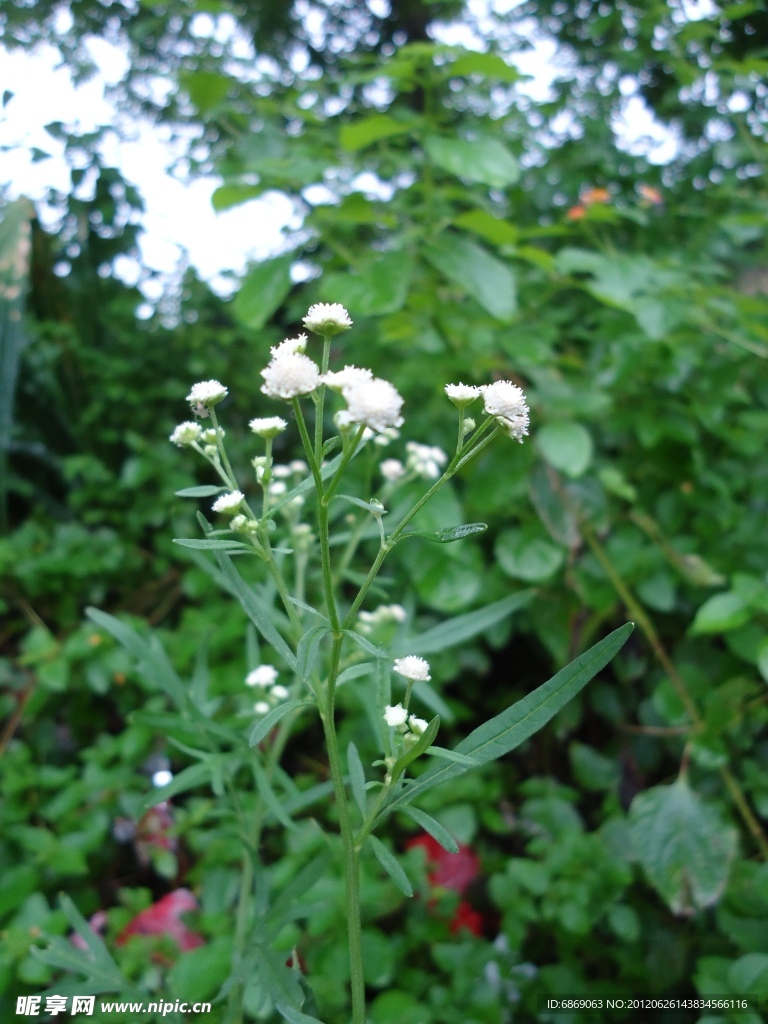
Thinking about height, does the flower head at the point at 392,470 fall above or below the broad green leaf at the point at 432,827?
below

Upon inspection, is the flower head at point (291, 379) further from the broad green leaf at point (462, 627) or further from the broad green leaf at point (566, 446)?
the broad green leaf at point (566, 446)

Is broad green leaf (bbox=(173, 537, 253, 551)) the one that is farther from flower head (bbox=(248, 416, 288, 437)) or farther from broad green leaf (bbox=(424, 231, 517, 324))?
broad green leaf (bbox=(424, 231, 517, 324))

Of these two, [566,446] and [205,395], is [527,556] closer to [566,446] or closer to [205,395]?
[566,446]

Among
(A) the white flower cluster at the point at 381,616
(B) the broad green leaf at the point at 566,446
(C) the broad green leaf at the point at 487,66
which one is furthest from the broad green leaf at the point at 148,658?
(C) the broad green leaf at the point at 487,66

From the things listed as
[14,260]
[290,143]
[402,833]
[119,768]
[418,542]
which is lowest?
[402,833]

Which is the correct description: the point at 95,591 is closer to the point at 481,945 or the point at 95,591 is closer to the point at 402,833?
the point at 402,833

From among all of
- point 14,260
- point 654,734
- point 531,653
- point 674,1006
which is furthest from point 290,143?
point 674,1006

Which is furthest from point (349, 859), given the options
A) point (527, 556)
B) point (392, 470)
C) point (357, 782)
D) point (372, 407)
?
point (527, 556)
